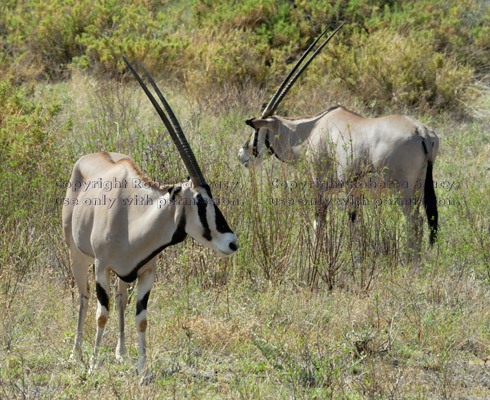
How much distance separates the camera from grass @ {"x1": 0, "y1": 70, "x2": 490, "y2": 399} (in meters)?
4.10


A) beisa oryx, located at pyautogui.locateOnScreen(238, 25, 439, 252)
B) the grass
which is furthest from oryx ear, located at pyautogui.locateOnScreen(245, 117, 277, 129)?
the grass

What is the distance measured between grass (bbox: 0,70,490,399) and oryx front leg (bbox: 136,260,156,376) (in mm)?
79

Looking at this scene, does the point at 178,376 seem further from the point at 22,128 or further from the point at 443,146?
the point at 443,146

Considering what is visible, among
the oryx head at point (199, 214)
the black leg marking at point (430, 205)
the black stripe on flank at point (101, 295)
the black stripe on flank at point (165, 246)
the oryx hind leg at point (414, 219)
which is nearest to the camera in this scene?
the oryx head at point (199, 214)

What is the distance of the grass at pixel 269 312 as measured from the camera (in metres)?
4.10

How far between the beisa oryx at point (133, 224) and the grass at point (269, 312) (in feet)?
1.12

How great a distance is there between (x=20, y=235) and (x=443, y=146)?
6114 mm

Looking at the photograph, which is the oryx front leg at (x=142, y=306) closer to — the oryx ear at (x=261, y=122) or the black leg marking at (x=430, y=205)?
the black leg marking at (x=430, y=205)

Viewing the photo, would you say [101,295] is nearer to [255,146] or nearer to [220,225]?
[220,225]

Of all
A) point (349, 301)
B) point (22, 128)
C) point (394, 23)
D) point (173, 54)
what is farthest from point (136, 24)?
point (349, 301)

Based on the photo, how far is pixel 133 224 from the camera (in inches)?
160

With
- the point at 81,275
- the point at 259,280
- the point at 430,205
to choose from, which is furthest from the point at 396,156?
the point at 81,275

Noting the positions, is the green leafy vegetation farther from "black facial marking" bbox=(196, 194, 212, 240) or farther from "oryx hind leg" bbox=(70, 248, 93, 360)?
"black facial marking" bbox=(196, 194, 212, 240)

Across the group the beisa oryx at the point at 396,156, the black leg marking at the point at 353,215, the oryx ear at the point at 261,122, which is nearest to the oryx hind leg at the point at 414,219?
the beisa oryx at the point at 396,156
